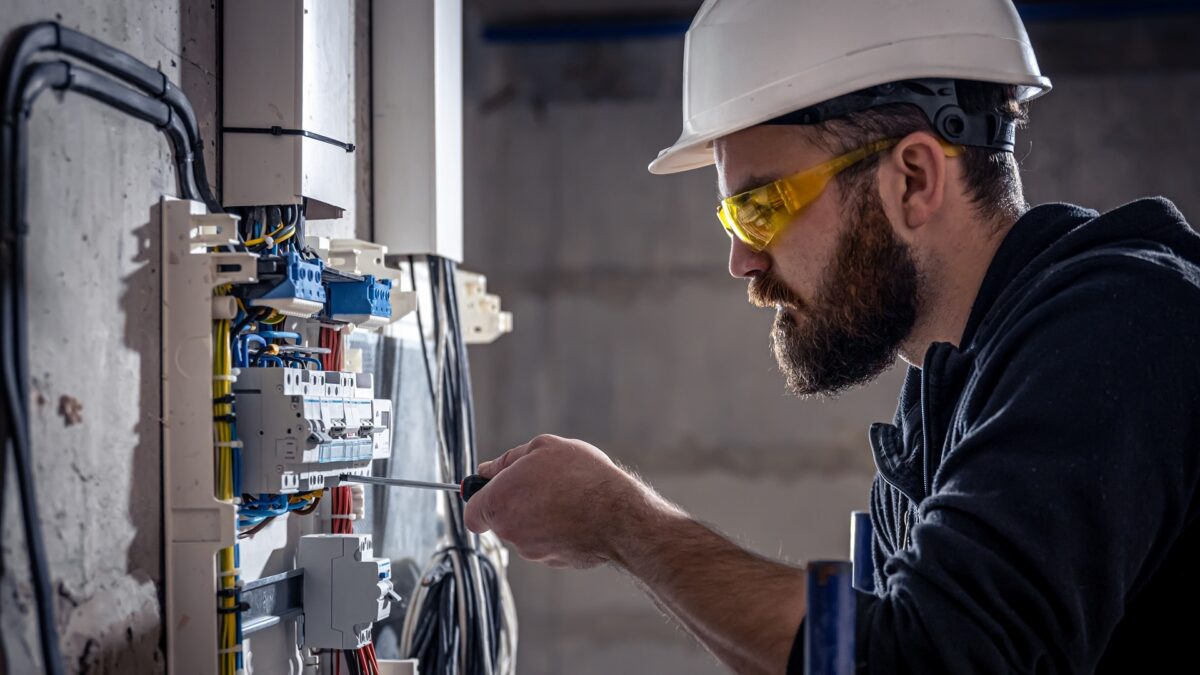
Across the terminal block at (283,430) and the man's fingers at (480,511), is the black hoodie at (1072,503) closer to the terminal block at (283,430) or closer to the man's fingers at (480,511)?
the man's fingers at (480,511)

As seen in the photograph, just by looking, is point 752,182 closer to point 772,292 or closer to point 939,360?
point 772,292

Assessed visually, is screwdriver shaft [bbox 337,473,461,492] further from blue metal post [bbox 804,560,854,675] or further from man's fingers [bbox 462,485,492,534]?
blue metal post [bbox 804,560,854,675]

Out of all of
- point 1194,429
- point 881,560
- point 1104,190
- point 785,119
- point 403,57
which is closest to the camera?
point 1194,429

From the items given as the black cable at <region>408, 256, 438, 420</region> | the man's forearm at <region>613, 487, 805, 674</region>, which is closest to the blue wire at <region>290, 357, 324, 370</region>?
the black cable at <region>408, 256, 438, 420</region>

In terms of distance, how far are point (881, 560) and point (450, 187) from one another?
2.88 feet

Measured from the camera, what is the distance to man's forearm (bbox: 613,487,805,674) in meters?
0.87

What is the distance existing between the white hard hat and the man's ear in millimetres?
75

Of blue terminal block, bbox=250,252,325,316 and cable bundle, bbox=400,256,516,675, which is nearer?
blue terminal block, bbox=250,252,325,316

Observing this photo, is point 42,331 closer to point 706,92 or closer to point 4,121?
point 4,121

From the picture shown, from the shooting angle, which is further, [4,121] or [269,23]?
[269,23]

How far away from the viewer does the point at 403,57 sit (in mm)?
1642

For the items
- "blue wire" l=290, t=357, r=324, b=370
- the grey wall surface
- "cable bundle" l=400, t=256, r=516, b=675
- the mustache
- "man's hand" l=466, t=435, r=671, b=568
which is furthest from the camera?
"cable bundle" l=400, t=256, r=516, b=675

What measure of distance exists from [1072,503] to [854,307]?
0.37 meters

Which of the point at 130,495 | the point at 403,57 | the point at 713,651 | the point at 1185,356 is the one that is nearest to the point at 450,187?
the point at 403,57
